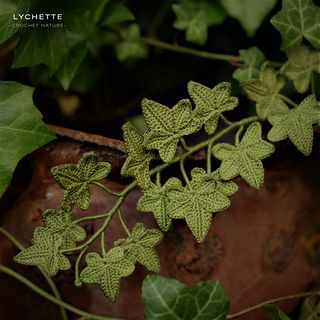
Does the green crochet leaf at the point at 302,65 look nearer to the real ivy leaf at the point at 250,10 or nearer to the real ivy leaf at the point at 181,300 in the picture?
the real ivy leaf at the point at 250,10

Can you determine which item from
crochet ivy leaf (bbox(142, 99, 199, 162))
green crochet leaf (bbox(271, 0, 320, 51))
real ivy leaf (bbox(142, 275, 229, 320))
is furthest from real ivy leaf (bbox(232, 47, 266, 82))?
real ivy leaf (bbox(142, 275, 229, 320))

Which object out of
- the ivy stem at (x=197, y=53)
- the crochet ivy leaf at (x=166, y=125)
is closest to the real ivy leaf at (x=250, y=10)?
the ivy stem at (x=197, y=53)

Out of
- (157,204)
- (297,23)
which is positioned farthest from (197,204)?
(297,23)

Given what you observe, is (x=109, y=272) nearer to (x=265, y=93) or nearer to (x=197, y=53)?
(x=265, y=93)

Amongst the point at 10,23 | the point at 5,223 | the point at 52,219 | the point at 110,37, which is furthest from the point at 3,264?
the point at 110,37

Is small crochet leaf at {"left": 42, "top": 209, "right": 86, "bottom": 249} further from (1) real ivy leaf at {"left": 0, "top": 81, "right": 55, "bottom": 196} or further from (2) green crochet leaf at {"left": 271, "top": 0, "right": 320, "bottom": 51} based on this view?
(2) green crochet leaf at {"left": 271, "top": 0, "right": 320, "bottom": 51}
